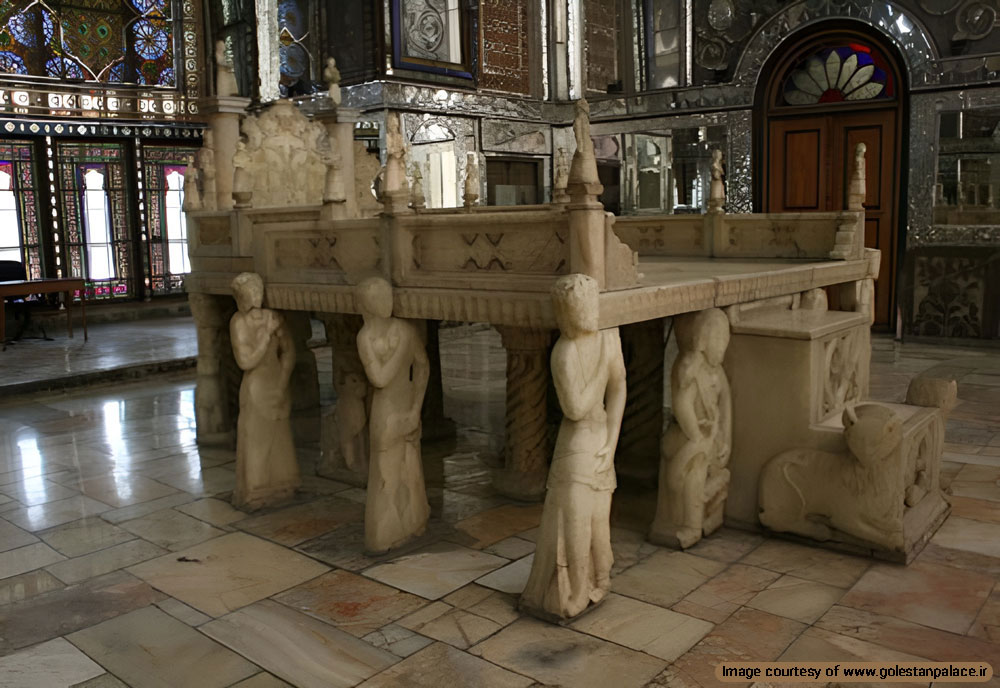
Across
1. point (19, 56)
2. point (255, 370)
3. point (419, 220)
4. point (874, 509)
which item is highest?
point (19, 56)

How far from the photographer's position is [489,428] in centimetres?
773

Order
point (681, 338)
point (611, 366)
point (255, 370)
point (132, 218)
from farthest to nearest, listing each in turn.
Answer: point (132, 218) < point (255, 370) < point (681, 338) < point (611, 366)

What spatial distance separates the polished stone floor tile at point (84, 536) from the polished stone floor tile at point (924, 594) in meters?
4.00

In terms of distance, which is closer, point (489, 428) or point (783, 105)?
point (489, 428)

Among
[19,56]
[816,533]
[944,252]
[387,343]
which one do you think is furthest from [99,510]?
[19,56]

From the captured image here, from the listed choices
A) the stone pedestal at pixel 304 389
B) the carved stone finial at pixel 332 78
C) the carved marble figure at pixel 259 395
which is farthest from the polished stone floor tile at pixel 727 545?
the carved stone finial at pixel 332 78

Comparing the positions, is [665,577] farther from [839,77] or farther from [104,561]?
[839,77]

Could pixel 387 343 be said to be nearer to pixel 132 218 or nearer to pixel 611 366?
pixel 611 366

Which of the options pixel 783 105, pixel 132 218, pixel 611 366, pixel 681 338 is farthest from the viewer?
pixel 132 218

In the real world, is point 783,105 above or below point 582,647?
above

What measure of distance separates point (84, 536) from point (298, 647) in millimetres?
2171

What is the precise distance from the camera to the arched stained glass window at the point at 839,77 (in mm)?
11797

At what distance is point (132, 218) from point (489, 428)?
10.1 meters

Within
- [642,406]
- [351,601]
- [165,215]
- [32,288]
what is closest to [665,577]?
[351,601]
